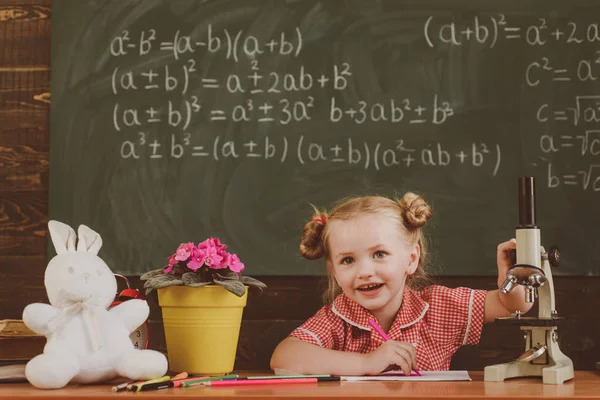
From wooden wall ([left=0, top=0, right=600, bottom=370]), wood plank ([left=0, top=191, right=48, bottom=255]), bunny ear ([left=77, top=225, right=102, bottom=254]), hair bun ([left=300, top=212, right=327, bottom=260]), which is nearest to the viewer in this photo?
bunny ear ([left=77, top=225, right=102, bottom=254])

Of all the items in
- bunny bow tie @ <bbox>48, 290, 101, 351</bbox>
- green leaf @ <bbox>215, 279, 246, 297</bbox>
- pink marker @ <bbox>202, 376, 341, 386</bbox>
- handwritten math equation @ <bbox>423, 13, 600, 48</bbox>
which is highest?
handwritten math equation @ <bbox>423, 13, 600, 48</bbox>

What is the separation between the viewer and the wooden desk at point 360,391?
1311 mm

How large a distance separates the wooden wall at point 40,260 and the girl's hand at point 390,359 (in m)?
0.43

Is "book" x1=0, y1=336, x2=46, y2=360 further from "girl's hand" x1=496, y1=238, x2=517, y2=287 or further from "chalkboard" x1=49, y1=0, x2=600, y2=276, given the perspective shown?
"girl's hand" x1=496, y1=238, x2=517, y2=287

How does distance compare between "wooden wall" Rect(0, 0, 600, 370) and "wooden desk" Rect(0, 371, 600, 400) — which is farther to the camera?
"wooden wall" Rect(0, 0, 600, 370)

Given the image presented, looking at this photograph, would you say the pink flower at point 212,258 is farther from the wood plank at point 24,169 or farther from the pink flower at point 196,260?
the wood plank at point 24,169

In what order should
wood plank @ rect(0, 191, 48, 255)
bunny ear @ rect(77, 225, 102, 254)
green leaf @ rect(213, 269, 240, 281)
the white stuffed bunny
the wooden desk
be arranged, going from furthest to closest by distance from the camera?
wood plank @ rect(0, 191, 48, 255) → green leaf @ rect(213, 269, 240, 281) → bunny ear @ rect(77, 225, 102, 254) → the white stuffed bunny → the wooden desk

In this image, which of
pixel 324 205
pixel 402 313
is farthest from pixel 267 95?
pixel 402 313

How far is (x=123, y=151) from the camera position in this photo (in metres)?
2.06

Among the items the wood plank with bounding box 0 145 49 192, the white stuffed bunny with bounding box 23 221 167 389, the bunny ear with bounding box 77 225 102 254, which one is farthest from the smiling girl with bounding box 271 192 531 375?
the wood plank with bounding box 0 145 49 192

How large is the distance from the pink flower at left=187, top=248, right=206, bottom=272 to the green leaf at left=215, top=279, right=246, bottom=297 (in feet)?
0.17

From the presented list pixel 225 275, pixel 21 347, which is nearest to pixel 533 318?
pixel 225 275

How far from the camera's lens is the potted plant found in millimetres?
1639

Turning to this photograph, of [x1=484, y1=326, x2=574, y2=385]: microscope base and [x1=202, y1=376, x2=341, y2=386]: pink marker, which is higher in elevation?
[x1=484, y1=326, x2=574, y2=385]: microscope base
